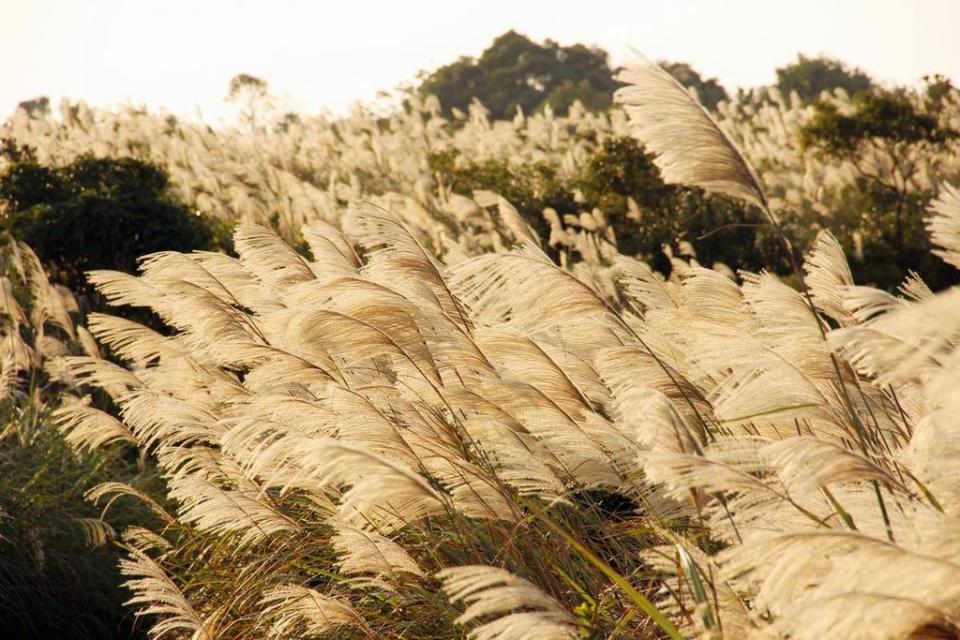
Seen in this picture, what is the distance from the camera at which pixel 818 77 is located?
4872 cm

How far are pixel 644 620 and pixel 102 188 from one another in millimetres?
10044

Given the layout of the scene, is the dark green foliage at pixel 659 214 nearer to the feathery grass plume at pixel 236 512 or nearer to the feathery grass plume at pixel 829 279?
the feathery grass plume at pixel 829 279

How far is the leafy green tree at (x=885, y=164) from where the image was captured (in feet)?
49.5

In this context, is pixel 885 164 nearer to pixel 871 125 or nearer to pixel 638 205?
pixel 871 125

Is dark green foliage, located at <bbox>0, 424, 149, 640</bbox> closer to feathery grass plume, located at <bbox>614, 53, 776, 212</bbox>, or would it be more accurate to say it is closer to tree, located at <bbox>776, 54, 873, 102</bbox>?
feathery grass plume, located at <bbox>614, 53, 776, 212</bbox>

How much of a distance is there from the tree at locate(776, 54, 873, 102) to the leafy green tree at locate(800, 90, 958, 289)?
104 feet

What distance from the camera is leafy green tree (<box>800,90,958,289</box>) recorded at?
49.5ft

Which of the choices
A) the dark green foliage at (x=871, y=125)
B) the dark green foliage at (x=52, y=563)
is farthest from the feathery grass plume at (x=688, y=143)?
the dark green foliage at (x=871, y=125)

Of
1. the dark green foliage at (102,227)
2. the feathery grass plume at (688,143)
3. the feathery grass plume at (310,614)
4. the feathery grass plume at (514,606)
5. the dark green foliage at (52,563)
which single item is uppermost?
the feathery grass plume at (688,143)

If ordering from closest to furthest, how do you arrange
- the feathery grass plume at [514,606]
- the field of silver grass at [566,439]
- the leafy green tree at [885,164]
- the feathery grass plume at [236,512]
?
the field of silver grass at [566,439]
the feathery grass plume at [514,606]
the feathery grass plume at [236,512]
the leafy green tree at [885,164]

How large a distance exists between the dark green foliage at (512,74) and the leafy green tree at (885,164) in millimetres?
29202

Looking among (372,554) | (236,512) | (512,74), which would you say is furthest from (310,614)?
(512,74)

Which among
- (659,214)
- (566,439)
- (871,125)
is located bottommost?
(566,439)

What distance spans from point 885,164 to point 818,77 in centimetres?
3438
